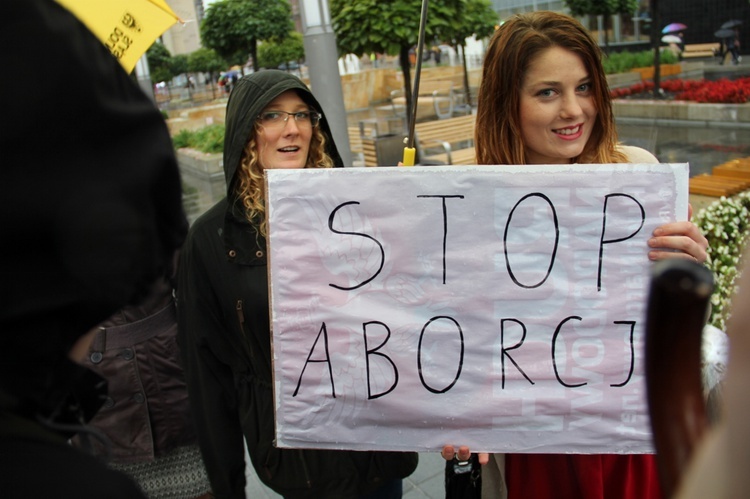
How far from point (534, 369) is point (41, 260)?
4.34 feet

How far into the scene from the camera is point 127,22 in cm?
274

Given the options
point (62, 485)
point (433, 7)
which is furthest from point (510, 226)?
point (433, 7)

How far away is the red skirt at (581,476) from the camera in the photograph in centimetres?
187

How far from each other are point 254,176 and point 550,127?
0.97m

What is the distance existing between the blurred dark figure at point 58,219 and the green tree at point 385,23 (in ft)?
25.9

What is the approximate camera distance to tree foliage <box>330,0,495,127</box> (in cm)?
843

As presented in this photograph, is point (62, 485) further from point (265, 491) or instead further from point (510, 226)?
point (265, 491)

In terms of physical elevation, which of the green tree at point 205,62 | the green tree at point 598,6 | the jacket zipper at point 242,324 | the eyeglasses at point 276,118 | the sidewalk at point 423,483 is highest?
the green tree at point 205,62

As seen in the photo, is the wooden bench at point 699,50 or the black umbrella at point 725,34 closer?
the black umbrella at point 725,34

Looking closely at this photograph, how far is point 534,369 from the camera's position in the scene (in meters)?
1.78

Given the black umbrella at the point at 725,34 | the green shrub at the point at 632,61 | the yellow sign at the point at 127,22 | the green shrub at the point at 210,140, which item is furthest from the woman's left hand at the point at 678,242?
the black umbrella at the point at 725,34

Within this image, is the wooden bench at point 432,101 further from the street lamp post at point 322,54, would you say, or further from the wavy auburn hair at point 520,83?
the wavy auburn hair at point 520,83

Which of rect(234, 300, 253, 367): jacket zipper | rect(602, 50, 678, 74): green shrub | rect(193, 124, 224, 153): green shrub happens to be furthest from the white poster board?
rect(602, 50, 678, 74): green shrub

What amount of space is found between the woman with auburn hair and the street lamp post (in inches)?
98.2
